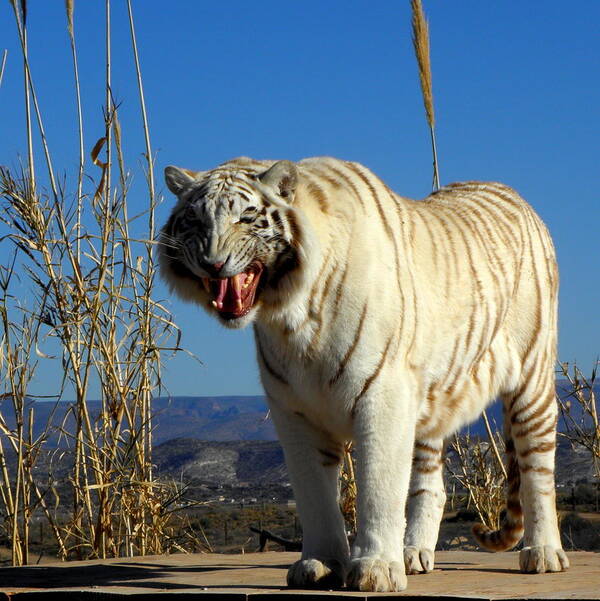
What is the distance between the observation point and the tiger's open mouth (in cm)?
339

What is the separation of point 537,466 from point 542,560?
37 centimetres

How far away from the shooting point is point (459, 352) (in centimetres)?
399

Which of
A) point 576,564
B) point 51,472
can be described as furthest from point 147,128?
point 576,564

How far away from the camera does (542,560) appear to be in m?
4.10

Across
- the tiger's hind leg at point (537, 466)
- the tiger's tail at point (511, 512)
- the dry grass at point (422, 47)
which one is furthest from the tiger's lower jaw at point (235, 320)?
the dry grass at point (422, 47)

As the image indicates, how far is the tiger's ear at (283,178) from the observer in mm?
3451

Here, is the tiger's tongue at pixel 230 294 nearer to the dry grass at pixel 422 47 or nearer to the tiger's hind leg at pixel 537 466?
the tiger's hind leg at pixel 537 466

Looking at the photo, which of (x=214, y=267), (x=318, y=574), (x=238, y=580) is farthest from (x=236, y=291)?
(x=238, y=580)

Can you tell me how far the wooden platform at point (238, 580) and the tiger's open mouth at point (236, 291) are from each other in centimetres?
90

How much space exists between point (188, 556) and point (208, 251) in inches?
86.8

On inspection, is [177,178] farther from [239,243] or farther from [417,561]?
[417,561]

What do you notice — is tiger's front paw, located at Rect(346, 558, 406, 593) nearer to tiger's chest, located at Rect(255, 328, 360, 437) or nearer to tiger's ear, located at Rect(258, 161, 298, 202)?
tiger's chest, located at Rect(255, 328, 360, 437)

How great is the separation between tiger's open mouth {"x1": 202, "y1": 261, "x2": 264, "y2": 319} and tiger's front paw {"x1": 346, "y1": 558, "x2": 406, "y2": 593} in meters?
0.88

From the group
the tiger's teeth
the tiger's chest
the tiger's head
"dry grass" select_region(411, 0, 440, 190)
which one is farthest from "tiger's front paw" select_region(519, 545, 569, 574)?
"dry grass" select_region(411, 0, 440, 190)
